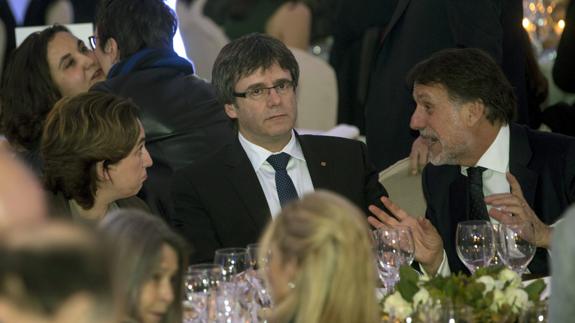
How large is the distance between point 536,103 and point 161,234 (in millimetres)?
4055

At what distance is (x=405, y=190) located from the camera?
4.54m

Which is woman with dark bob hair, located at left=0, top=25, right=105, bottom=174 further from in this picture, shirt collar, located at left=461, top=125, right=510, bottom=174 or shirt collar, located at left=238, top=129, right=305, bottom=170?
shirt collar, located at left=461, top=125, right=510, bottom=174

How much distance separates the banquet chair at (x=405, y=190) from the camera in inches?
178

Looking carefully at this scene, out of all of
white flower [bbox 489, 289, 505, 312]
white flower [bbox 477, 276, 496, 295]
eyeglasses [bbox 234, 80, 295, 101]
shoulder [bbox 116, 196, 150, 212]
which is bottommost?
shoulder [bbox 116, 196, 150, 212]

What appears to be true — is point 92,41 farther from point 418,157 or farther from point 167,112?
point 418,157

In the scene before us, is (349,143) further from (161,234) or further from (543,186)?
(161,234)

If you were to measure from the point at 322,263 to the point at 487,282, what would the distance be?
820mm

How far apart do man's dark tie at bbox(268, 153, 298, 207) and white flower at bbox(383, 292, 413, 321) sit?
3.88ft

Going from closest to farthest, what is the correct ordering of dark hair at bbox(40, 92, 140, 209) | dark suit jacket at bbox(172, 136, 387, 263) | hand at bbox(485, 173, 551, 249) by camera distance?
hand at bbox(485, 173, 551, 249), dark hair at bbox(40, 92, 140, 209), dark suit jacket at bbox(172, 136, 387, 263)

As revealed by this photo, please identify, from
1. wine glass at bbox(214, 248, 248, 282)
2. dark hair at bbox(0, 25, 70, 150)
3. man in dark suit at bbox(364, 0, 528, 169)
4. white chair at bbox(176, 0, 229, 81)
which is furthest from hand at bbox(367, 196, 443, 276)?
white chair at bbox(176, 0, 229, 81)

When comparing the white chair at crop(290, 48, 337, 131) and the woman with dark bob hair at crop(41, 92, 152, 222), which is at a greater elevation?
the woman with dark bob hair at crop(41, 92, 152, 222)

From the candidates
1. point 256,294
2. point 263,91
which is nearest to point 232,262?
point 256,294

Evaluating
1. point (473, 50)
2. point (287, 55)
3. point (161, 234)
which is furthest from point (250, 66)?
point (161, 234)

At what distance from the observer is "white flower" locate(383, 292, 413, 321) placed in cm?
280
